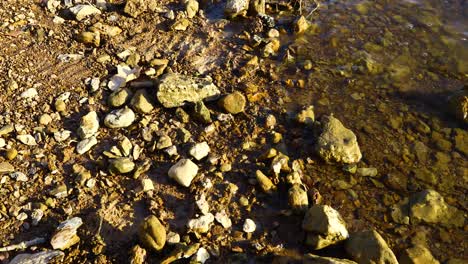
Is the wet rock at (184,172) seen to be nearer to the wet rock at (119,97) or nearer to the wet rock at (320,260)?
the wet rock at (119,97)

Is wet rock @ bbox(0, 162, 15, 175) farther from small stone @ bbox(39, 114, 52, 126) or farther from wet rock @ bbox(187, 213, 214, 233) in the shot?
wet rock @ bbox(187, 213, 214, 233)

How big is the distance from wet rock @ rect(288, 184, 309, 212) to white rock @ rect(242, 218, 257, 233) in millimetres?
436

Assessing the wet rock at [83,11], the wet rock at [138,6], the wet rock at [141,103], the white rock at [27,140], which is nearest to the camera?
the white rock at [27,140]

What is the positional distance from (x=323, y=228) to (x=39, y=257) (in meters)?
2.51

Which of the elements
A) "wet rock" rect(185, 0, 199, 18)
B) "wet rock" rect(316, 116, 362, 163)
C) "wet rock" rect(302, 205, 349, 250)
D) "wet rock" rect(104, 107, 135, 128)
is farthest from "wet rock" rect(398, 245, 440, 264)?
"wet rock" rect(185, 0, 199, 18)

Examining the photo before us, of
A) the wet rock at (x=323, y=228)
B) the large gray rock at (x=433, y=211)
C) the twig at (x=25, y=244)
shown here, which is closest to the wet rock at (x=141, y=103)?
the twig at (x=25, y=244)

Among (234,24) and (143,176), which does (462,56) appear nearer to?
(234,24)

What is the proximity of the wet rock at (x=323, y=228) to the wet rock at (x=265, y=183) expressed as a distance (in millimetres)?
511

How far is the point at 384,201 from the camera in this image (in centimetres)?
450

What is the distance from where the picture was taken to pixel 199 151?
14.9 ft

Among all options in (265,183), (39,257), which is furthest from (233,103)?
(39,257)

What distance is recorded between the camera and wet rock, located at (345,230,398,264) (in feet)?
12.3

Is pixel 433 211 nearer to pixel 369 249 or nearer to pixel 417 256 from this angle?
pixel 417 256

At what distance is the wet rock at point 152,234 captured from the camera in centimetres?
373
